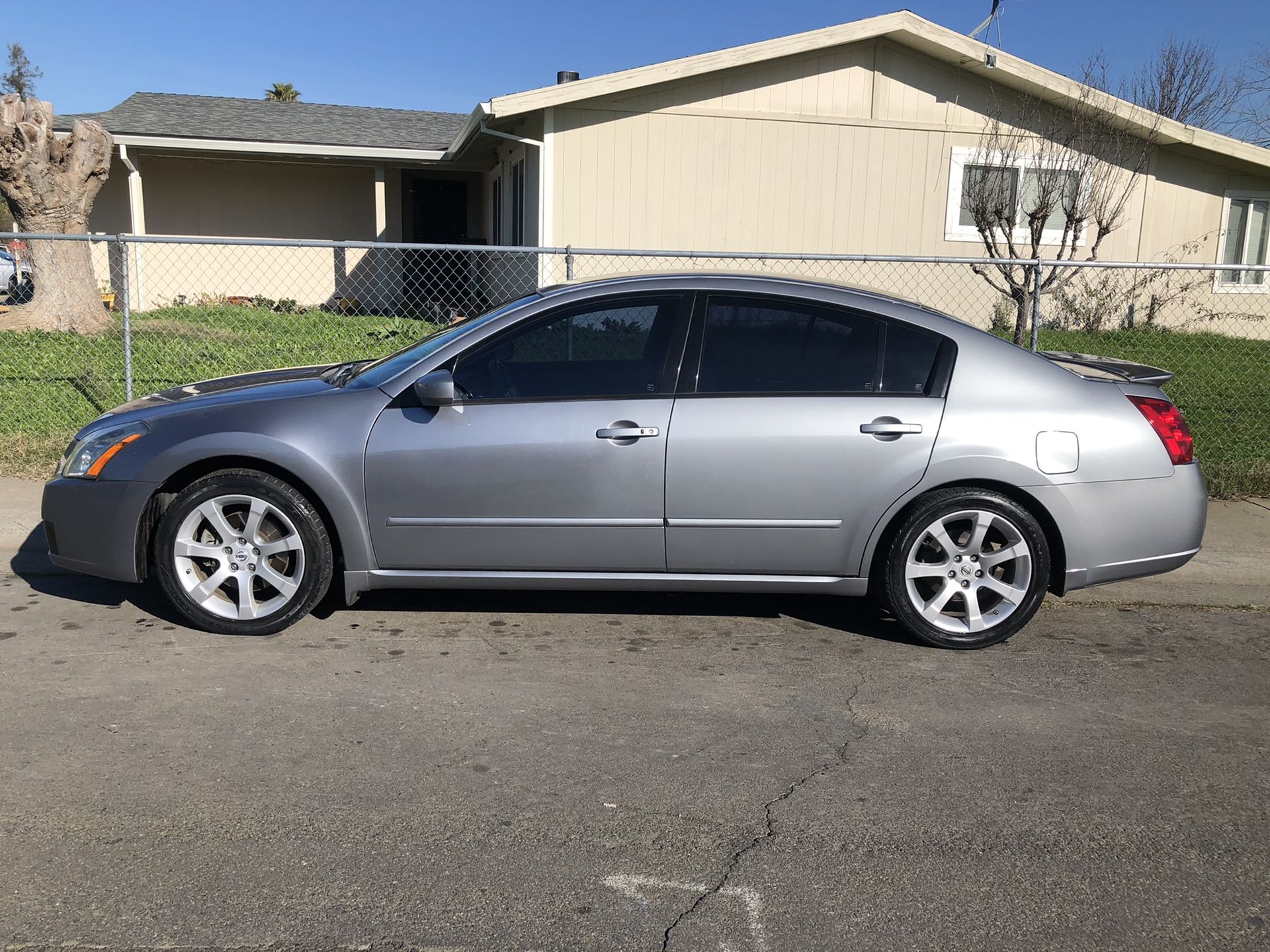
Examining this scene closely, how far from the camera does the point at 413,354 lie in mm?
5141

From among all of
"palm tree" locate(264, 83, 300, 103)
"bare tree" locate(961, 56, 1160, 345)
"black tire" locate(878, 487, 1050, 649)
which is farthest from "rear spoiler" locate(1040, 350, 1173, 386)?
"palm tree" locate(264, 83, 300, 103)

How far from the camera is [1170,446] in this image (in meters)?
4.91

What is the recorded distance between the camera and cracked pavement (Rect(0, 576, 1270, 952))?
281 cm

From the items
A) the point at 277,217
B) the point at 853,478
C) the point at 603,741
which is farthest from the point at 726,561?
the point at 277,217

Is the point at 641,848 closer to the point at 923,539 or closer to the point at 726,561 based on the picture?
the point at 726,561

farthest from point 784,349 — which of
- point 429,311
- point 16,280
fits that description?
point 16,280

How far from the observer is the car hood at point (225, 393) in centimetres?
493

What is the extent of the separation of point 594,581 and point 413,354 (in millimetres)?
1354

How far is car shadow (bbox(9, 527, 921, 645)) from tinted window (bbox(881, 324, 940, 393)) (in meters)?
1.16

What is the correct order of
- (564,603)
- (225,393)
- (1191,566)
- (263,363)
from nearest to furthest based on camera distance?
1. (225,393)
2. (564,603)
3. (1191,566)
4. (263,363)

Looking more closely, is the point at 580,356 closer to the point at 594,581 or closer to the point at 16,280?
the point at 594,581

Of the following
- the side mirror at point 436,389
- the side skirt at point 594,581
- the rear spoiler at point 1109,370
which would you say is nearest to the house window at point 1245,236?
the rear spoiler at point 1109,370

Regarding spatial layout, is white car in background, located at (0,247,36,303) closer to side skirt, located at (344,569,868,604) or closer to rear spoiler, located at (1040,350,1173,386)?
side skirt, located at (344,569,868,604)

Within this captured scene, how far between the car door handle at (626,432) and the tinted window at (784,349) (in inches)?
12.2
